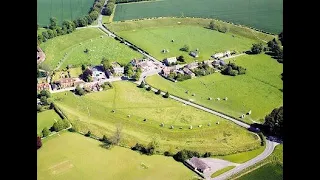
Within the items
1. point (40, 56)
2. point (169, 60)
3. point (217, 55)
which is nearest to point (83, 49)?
point (40, 56)

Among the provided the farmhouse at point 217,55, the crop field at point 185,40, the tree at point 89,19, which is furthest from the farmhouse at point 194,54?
the tree at point 89,19

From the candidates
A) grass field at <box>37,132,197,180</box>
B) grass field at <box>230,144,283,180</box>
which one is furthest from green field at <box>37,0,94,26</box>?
grass field at <box>230,144,283,180</box>

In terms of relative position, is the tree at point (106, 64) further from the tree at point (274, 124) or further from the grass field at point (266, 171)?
the grass field at point (266, 171)

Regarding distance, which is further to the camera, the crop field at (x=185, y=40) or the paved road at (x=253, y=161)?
the crop field at (x=185, y=40)

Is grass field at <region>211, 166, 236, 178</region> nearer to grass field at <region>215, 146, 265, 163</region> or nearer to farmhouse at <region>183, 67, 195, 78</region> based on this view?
grass field at <region>215, 146, 265, 163</region>
